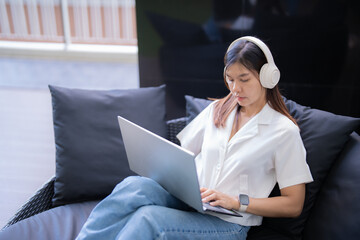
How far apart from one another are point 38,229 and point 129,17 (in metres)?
4.35

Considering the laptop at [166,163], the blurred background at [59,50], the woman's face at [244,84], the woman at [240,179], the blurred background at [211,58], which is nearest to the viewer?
the laptop at [166,163]

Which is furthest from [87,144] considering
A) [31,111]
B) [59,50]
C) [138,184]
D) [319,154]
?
[59,50]

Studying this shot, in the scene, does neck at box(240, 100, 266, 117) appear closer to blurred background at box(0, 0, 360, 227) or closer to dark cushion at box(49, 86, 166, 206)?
dark cushion at box(49, 86, 166, 206)

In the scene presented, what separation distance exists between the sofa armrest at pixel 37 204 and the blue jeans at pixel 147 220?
43 centimetres

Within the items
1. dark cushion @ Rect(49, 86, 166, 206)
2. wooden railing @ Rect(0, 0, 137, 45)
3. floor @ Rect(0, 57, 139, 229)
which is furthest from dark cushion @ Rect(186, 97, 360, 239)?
wooden railing @ Rect(0, 0, 137, 45)

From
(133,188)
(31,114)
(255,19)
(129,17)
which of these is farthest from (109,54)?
(133,188)

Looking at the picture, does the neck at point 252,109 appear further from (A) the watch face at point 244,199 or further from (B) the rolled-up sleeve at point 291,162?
(A) the watch face at point 244,199

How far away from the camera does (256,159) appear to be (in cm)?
156

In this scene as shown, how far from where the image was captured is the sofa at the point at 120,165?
5.10 feet

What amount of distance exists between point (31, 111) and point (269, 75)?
3050 mm

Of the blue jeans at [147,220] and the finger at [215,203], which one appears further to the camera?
the finger at [215,203]

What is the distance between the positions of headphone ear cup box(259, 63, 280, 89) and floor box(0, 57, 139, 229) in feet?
5.93

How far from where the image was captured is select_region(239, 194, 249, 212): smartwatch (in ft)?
4.96

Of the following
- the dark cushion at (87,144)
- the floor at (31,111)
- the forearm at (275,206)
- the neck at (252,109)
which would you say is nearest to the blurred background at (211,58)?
the floor at (31,111)
